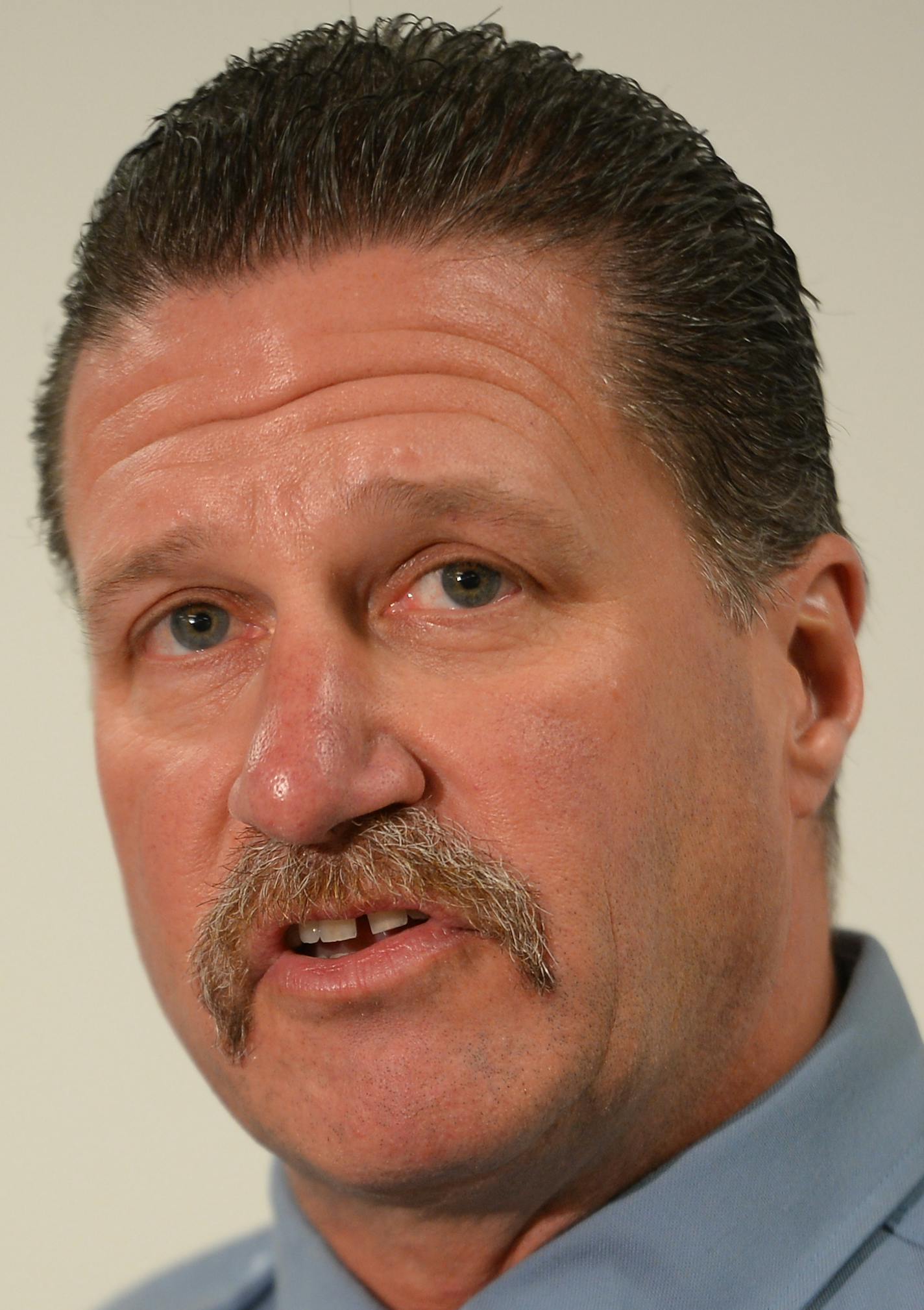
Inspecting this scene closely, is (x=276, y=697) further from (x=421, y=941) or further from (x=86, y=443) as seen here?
(x=86, y=443)

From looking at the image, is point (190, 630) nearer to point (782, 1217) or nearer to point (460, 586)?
point (460, 586)

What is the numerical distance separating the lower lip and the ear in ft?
1.64

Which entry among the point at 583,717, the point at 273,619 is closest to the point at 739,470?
the point at 583,717

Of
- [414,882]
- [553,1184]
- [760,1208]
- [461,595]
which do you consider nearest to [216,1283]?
[553,1184]

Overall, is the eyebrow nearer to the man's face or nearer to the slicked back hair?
the man's face

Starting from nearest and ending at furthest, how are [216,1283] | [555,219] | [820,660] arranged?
[555,219] → [820,660] → [216,1283]

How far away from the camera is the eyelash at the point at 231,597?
1.89 m

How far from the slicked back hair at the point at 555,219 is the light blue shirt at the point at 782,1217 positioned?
1.82 ft

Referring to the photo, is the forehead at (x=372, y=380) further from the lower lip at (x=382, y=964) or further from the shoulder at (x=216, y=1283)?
the shoulder at (x=216, y=1283)

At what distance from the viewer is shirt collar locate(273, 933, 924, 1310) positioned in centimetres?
183

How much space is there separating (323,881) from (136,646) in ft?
1.65

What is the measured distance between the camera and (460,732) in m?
1.78

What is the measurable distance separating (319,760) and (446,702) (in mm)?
156

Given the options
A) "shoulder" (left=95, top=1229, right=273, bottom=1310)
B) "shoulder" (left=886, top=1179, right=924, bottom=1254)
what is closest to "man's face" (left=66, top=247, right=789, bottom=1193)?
"shoulder" (left=886, top=1179, right=924, bottom=1254)
